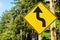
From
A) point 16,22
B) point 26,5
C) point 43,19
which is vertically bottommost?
point 16,22

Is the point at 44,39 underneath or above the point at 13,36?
above

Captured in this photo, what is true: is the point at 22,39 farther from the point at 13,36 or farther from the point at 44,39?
the point at 44,39

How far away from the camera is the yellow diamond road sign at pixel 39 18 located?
13797 mm

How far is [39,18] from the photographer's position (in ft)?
45.2

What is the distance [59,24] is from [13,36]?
31676mm

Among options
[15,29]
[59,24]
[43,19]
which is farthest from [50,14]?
[15,29]

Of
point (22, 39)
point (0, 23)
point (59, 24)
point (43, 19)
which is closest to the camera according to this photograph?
point (43, 19)

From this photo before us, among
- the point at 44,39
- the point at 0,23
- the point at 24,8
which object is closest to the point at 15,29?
the point at 24,8

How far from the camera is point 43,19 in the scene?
13797mm

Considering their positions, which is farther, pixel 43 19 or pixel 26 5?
pixel 26 5

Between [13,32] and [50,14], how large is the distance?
56671 millimetres

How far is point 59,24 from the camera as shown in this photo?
1638 inches

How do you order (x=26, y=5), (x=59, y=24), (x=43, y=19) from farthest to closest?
(x=26, y=5), (x=59, y=24), (x=43, y=19)

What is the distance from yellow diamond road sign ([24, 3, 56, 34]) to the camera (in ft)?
45.3
